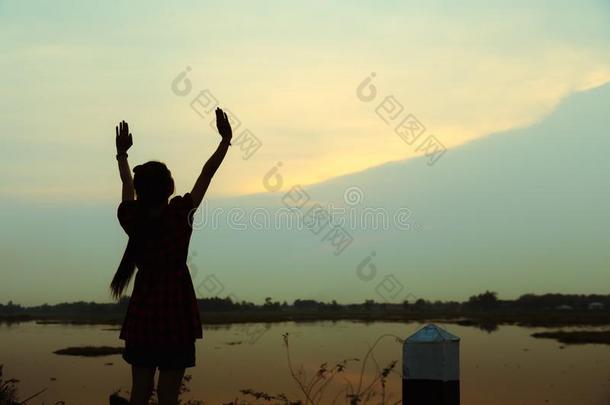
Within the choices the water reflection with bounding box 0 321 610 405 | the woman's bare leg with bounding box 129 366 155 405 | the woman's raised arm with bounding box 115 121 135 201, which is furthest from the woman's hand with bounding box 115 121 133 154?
the water reflection with bounding box 0 321 610 405

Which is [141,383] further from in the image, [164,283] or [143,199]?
[143,199]

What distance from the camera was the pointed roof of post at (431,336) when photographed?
3.14m

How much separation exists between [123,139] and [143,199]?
1.60 ft

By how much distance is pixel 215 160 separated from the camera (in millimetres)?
3645

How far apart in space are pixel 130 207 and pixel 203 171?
37cm

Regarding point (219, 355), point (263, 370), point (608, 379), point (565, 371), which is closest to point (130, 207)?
point (263, 370)

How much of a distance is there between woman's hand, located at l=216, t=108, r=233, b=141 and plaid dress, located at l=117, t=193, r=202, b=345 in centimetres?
37

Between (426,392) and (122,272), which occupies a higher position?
(122,272)

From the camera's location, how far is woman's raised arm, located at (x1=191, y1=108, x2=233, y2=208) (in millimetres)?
3596

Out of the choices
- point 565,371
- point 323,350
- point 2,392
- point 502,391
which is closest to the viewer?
point 2,392

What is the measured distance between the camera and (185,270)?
11.7 feet

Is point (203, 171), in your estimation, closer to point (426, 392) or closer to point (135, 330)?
point (135, 330)

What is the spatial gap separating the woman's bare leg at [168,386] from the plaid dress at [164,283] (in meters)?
0.14

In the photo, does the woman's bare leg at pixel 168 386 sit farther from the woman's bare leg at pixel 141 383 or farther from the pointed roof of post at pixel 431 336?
the pointed roof of post at pixel 431 336
